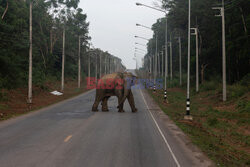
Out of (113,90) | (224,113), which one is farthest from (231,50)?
(113,90)

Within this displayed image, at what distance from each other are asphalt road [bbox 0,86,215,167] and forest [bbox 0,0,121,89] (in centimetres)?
1634

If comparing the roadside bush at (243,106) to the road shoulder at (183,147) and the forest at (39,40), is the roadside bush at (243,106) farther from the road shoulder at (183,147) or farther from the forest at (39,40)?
the forest at (39,40)

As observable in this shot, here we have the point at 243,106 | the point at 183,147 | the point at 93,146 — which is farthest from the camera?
the point at 243,106

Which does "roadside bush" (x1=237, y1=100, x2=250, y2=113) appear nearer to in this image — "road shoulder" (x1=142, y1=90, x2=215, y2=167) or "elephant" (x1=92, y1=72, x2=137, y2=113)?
"road shoulder" (x1=142, y1=90, x2=215, y2=167)

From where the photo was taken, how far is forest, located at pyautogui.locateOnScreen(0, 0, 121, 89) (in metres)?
28.9

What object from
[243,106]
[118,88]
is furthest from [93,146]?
[243,106]

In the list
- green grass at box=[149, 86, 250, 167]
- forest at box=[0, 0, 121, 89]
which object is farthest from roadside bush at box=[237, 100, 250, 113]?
forest at box=[0, 0, 121, 89]

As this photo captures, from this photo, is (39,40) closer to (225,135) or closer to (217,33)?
(217,33)

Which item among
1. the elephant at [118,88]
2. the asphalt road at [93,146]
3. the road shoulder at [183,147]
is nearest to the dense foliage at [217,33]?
the elephant at [118,88]

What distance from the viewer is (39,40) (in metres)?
50.0

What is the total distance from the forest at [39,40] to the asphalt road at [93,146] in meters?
16.3

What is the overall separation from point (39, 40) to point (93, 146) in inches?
1737

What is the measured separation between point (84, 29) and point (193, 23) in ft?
142

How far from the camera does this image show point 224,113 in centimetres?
1922
